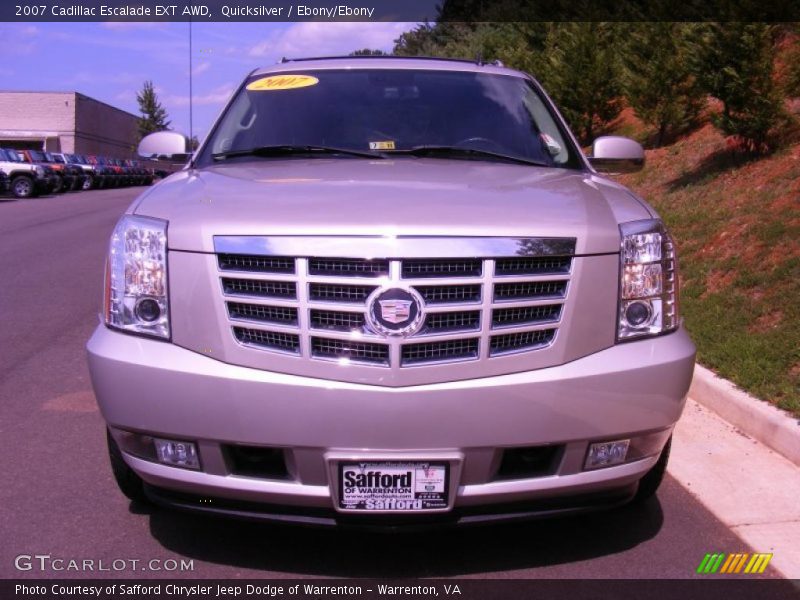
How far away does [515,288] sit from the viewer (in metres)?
3.02

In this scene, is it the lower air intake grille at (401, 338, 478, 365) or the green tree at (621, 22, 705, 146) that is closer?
the lower air intake grille at (401, 338, 478, 365)

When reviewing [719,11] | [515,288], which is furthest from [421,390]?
[719,11]

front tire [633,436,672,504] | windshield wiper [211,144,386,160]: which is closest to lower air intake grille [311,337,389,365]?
front tire [633,436,672,504]

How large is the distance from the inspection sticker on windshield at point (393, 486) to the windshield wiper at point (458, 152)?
6.00ft

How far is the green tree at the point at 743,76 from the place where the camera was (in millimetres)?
10344

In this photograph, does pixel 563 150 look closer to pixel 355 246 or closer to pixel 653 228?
pixel 653 228

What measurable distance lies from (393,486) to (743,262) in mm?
5446

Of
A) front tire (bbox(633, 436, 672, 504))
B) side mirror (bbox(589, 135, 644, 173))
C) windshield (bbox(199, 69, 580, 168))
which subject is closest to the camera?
front tire (bbox(633, 436, 672, 504))

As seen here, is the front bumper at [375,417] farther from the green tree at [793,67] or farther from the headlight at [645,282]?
the green tree at [793,67]

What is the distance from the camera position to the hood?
3008 mm

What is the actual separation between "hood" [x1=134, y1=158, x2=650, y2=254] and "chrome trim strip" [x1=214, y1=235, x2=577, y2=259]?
0.07 feet

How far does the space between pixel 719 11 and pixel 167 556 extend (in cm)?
952

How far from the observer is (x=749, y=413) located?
4.89 meters
